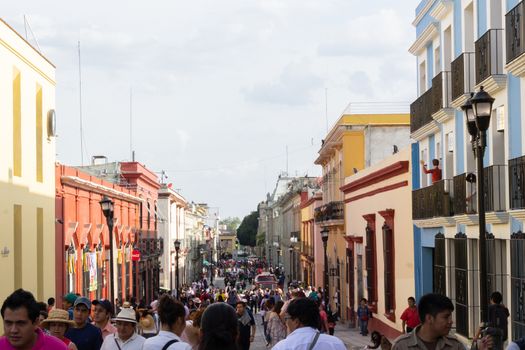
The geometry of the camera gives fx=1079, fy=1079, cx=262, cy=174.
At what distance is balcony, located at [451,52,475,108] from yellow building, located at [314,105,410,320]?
19984mm

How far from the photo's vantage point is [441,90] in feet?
78.3

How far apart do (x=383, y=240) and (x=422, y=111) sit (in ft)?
23.4

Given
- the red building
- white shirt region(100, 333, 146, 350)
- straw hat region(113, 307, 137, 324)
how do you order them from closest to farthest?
white shirt region(100, 333, 146, 350) → straw hat region(113, 307, 137, 324) → the red building

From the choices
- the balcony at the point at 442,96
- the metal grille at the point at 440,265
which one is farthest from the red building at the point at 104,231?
the balcony at the point at 442,96

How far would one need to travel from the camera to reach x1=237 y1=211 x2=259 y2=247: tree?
188 metres

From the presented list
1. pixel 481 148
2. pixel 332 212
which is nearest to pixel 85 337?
pixel 481 148

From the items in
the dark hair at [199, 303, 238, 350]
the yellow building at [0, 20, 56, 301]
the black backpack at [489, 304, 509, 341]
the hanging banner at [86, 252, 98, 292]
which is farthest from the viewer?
the hanging banner at [86, 252, 98, 292]

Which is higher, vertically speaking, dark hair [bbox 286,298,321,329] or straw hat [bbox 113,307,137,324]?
dark hair [bbox 286,298,321,329]

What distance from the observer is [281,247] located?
104125 mm

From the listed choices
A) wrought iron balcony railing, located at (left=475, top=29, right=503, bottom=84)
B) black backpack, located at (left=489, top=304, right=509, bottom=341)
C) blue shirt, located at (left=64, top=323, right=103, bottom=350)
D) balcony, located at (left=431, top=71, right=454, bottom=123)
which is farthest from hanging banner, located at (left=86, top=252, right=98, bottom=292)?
blue shirt, located at (left=64, top=323, right=103, bottom=350)

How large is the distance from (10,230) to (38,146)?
11.3 ft

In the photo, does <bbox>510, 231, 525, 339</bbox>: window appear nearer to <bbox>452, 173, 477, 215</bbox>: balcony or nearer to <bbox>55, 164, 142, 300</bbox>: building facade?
<bbox>452, 173, 477, 215</bbox>: balcony

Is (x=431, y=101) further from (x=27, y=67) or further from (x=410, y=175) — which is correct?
(x=27, y=67)

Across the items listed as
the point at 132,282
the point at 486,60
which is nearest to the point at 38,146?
the point at 486,60
